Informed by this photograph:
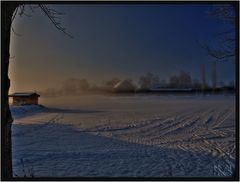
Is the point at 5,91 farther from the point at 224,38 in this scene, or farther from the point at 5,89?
the point at 224,38

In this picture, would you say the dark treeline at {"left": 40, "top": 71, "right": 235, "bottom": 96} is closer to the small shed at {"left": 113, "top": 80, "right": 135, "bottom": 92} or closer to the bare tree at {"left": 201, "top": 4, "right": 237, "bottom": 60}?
the small shed at {"left": 113, "top": 80, "right": 135, "bottom": 92}

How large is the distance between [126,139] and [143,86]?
273cm

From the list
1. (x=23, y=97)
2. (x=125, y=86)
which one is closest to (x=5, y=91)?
(x=23, y=97)

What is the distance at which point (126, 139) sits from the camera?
6926mm

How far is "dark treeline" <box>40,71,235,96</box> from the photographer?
14.0 ft

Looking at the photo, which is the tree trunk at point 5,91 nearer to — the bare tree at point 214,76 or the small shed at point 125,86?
the small shed at point 125,86

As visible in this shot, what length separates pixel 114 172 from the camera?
4.61 meters

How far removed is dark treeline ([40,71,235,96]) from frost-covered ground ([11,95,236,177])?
0.13m

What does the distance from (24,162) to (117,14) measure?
8.15 feet

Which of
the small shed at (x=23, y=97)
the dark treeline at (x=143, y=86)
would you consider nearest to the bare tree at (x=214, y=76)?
the dark treeline at (x=143, y=86)

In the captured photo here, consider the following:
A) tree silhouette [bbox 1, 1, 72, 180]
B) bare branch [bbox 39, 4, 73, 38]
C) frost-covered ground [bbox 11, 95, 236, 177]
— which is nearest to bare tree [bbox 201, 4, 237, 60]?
frost-covered ground [bbox 11, 95, 236, 177]

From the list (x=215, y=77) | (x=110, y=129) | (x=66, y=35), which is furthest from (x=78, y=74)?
(x=110, y=129)

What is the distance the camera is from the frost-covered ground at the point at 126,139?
180 inches

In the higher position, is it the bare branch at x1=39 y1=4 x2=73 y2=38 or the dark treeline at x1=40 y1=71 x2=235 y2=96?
the bare branch at x1=39 y1=4 x2=73 y2=38
